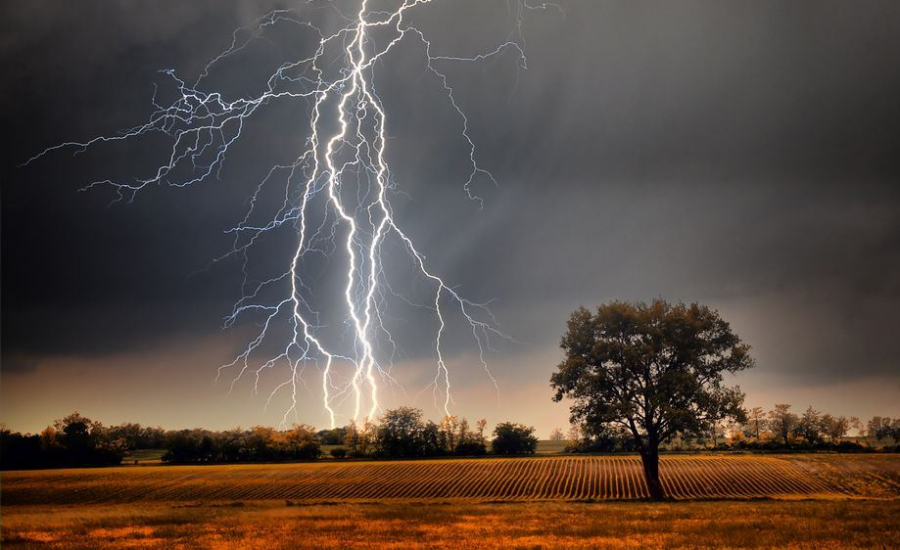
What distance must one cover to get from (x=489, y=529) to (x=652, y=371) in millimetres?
17350

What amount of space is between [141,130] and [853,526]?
37.7 metres

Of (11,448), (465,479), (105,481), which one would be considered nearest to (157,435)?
(11,448)

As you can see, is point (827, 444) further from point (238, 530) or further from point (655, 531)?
point (238, 530)

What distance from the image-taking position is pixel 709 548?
13.5 metres

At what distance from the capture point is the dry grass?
1479cm

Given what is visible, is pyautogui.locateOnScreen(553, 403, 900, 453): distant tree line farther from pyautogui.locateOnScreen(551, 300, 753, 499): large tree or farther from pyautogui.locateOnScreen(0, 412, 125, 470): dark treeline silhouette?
pyautogui.locateOnScreen(0, 412, 125, 470): dark treeline silhouette

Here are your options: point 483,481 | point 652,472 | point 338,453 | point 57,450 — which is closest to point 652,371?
point 652,472

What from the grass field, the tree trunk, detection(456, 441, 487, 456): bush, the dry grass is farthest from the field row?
the dry grass

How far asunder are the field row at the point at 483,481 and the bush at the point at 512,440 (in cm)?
1255

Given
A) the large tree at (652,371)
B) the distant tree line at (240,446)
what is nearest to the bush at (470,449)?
the distant tree line at (240,446)

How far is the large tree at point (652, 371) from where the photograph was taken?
30875 mm

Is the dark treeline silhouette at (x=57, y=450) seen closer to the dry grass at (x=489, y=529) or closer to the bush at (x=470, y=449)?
the bush at (x=470, y=449)

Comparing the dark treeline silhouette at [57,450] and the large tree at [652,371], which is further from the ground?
the large tree at [652,371]

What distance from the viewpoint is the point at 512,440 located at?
68.6m
